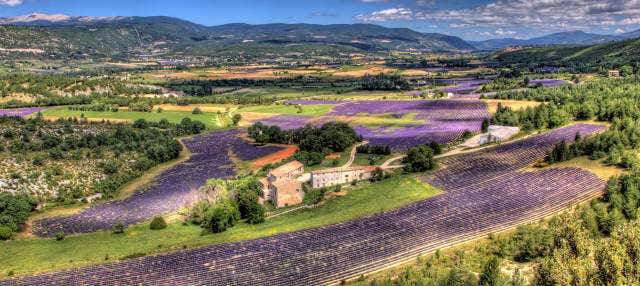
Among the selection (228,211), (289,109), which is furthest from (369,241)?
(289,109)

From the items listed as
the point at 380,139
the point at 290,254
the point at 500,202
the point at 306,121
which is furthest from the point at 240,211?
the point at 306,121

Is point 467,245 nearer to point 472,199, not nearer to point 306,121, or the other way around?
point 472,199

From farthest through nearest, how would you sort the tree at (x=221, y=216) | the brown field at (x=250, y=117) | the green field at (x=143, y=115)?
the green field at (x=143, y=115), the brown field at (x=250, y=117), the tree at (x=221, y=216)

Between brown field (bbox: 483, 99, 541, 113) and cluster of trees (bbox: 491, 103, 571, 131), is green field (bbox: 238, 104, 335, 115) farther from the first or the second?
cluster of trees (bbox: 491, 103, 571, 131)

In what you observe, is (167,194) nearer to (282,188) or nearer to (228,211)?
(228,211)

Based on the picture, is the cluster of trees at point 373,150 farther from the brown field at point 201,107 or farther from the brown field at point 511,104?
the brown field at point 201,107

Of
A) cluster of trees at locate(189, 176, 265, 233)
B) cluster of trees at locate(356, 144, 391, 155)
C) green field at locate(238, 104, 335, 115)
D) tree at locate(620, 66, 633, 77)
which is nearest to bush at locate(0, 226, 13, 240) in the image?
cluster of trees at locate(189, 176, 265, 233)

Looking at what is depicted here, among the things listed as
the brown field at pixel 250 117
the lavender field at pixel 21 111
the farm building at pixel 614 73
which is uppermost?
the farm building at pixel 614 73

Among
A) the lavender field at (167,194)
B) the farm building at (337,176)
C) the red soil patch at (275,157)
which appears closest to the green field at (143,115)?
the lavender field at (167,194)
